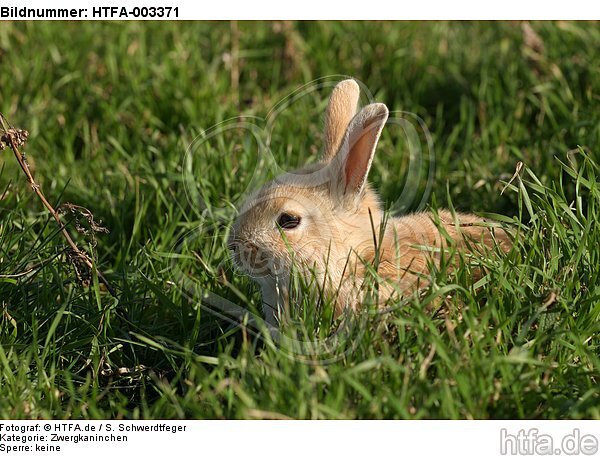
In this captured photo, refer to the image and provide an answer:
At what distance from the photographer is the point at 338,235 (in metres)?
4.09

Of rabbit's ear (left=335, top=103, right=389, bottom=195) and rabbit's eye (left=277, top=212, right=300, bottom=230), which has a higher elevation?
rabbit's ear (left=335, top=103, right=389, bottom=195)

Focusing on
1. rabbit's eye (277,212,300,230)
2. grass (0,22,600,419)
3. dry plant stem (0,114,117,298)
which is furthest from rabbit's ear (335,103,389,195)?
dry plant stem (0,114,117,298)

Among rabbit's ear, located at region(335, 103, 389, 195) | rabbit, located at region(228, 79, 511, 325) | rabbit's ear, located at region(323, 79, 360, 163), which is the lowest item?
rabbit, located at region(228, 79, 511, 325)

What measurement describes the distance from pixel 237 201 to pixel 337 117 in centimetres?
77

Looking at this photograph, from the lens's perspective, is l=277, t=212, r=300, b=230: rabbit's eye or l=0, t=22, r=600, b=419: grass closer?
l=0, t=22, r=600, b=419: grass

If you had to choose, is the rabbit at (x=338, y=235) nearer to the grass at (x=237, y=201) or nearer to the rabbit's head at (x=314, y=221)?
the rabbit's head at (x=314, y=221)

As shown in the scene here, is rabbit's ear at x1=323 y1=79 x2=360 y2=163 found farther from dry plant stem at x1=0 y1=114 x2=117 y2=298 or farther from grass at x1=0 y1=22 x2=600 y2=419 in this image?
dry plant stem at x1=0 y1=114 x2=117 y2=298

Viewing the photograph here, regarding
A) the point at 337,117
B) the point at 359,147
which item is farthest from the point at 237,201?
the point at 359,147

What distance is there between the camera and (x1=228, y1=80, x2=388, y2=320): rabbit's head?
398 centimetres

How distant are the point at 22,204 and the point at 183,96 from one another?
1597 mm

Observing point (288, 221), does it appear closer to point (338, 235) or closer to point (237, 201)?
point (338, 235)

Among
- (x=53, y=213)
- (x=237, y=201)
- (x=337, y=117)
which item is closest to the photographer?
(x=53, y=213)

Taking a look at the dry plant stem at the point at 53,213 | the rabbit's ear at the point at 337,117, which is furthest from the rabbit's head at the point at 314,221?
the dry plant stem at the point at 53,213
